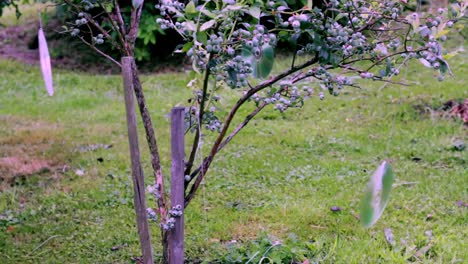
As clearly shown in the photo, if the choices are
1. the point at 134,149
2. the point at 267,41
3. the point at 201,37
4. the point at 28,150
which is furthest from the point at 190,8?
the point at 28,150

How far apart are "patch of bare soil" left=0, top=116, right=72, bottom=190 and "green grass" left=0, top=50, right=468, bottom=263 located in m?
0.02

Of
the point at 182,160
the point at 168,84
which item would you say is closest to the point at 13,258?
the point at 182,160

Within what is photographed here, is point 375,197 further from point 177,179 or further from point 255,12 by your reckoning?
point 177,179

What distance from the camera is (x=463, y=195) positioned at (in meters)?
3.21

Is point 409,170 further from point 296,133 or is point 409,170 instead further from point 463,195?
point 296,133

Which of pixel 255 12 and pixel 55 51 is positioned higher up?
pixel 255 12

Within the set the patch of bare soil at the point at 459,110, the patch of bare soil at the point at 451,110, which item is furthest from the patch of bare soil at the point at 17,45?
the patch of bare soil at the point at 459,110

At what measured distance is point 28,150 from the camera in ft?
14.4

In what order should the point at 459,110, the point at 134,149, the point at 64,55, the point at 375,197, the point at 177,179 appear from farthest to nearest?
the point at 64,55
the point at 459,110
the point at 177,179
the point at 134,149
the point at 375,197

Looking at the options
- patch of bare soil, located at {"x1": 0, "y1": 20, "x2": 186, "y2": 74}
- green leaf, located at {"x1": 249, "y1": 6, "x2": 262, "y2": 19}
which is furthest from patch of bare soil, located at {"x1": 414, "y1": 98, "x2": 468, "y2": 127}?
patch of bare soil, located at {"x1": 0, "y1": 20, "x2": 186, "y2": 74}

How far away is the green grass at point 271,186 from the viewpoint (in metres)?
2.66

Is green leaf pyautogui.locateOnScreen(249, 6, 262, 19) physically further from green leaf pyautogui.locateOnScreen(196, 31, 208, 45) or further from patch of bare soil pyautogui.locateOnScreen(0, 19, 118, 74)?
patch of bare soil pyautogui.locateOnScreen(0, 19, 118, 74)

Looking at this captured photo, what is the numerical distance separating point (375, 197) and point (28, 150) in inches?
153

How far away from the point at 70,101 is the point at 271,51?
4.92 m
